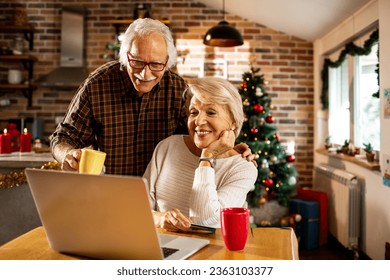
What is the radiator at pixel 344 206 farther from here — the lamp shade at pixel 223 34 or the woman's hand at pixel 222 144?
the woman's hand at pixel 222 144

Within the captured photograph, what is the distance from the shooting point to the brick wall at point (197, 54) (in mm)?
4734

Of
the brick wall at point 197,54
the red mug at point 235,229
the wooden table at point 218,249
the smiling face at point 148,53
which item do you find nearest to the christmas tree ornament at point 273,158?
the brick wall at point 197,54

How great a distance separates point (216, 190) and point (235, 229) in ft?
1.38

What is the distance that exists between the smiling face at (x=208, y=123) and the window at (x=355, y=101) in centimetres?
210

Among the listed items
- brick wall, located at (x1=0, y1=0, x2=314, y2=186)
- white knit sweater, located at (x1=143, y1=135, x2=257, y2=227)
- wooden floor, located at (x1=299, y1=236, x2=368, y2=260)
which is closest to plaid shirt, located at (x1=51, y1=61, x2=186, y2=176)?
white knit sweater, located at (x1=143, y1=135, x2=257, y2=227)

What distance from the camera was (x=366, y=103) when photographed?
3.48 meters

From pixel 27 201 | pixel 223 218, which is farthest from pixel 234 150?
pixel 27 201

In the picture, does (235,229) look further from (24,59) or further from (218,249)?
(24,59)

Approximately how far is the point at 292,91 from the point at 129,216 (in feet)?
13.7

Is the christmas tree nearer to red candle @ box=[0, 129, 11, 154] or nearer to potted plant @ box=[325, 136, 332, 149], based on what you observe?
potted plant @ box=[325, 136, 332, 149]

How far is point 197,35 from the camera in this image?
4.78 meters

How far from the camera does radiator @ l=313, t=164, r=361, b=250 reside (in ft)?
11.0
